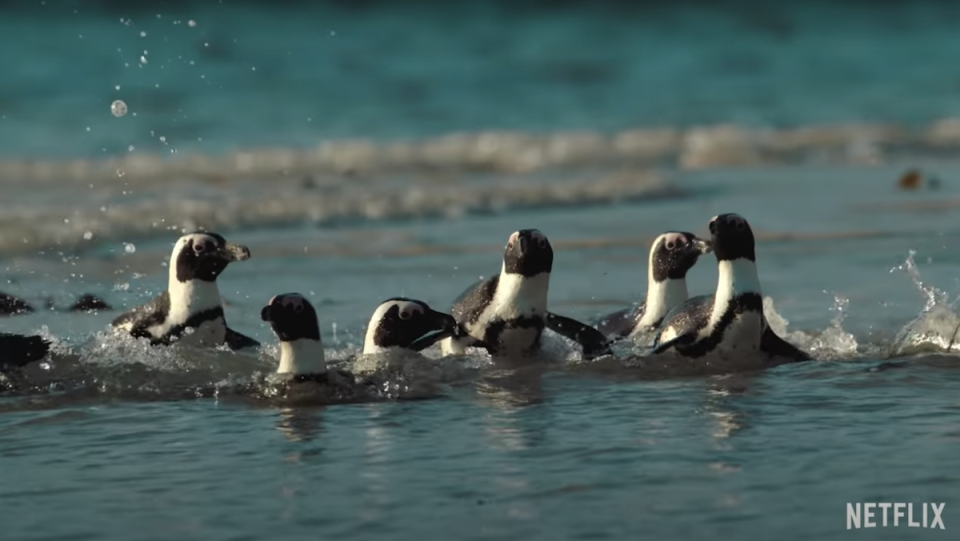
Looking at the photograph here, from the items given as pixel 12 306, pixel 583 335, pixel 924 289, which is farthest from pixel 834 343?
pixel 12 306

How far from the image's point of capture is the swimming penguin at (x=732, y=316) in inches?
396

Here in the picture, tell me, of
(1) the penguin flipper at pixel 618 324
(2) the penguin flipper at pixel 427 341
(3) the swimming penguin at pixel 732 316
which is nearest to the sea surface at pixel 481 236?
(3) the swimming penguin at pixel 732 316

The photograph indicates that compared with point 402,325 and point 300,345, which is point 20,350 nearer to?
point 300,345

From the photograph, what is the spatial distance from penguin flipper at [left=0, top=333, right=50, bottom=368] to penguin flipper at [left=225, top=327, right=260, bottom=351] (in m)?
1.30

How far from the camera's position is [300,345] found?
933cm

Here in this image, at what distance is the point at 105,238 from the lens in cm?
1645

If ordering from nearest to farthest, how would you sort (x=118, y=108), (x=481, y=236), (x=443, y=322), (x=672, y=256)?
(x=443, y=322)
(x=672, y=256)
(x=481, y=236)
(x=118, y=108)

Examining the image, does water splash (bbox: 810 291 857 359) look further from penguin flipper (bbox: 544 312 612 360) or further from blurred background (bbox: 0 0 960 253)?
blurred background (bbox: 0 0 960 253)

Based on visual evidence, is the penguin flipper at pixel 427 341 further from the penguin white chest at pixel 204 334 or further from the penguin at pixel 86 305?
the penguin at pixel 86 305

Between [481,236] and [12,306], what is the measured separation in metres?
4.83

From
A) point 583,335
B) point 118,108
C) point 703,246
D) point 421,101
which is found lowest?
point 583,335

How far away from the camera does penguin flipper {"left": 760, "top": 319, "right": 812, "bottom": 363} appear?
992cm

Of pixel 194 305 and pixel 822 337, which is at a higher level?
pixel 194 305

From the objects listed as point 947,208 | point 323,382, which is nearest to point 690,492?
point 323,382
